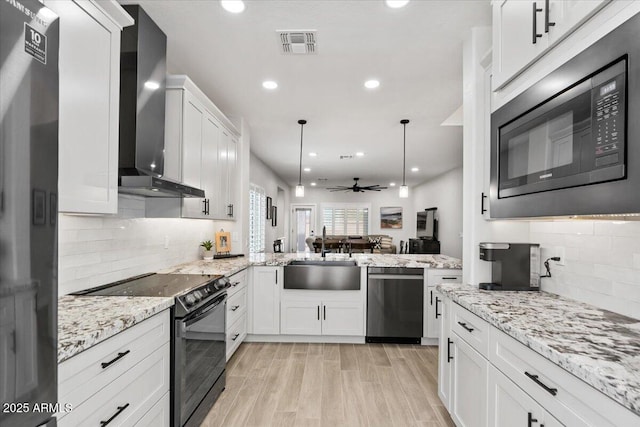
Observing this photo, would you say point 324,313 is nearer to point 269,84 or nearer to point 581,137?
point 269,84

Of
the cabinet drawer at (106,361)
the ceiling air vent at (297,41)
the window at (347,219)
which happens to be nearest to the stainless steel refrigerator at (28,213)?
the cabinet drawer at (106,361)

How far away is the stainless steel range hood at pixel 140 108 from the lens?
75.5 inches

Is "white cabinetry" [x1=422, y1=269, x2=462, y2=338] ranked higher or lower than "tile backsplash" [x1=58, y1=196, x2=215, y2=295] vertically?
lower

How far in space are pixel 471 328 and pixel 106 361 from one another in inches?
67.0

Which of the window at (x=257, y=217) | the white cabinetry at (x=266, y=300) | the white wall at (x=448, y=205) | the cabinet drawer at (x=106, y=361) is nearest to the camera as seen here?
the cabinet drawer at (x=106, y=361)

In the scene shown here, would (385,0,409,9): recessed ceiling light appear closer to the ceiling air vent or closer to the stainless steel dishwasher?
the ceiling air vent

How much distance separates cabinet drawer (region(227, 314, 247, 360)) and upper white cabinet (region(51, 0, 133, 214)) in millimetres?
1721

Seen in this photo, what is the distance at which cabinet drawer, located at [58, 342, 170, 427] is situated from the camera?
1155mm

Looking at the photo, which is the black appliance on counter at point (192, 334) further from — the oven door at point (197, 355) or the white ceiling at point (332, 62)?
the white ceiling at point (332, 62)

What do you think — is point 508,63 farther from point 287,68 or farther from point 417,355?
point 417,355

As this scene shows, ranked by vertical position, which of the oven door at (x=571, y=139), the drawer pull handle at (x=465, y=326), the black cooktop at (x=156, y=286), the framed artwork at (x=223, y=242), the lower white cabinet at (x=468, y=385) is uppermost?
the oven door at (x=571, y=139)

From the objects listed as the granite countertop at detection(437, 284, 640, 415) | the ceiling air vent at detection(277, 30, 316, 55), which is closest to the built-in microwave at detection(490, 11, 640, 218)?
Answer: the granite countertop at detection(437, 284, 640, 415)

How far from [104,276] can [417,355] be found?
287cm

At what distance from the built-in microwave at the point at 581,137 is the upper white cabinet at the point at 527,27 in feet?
0.41
